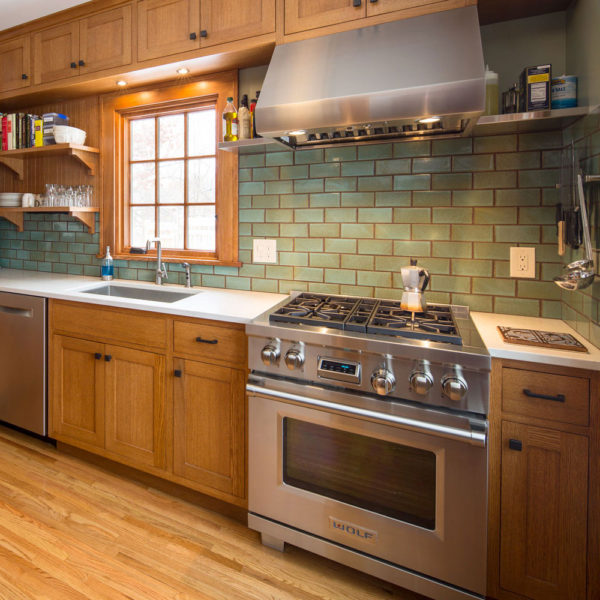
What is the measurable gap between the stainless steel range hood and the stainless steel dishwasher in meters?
1.70

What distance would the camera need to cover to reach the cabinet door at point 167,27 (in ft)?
6.55

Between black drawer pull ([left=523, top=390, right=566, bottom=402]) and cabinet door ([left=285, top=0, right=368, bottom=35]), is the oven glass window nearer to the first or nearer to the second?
black drawer pull ([left=523, top=390, right=566, bottom=402])

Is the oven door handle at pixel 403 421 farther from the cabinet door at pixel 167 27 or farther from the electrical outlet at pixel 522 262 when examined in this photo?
the cabinet door at pixel 167 27

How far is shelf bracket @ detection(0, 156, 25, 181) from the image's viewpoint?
294cm

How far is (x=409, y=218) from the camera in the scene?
1.89 m

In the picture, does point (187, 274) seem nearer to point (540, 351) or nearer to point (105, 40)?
point (105, 40)

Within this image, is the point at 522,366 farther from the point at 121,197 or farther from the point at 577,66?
the point at 121,197

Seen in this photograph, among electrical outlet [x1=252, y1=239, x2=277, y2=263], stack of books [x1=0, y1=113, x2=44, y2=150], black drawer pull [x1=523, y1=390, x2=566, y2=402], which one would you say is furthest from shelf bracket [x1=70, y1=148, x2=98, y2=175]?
black drawer pull [x1=523, y1=390, x2=566, y2=402]

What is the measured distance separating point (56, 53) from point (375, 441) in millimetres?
2941

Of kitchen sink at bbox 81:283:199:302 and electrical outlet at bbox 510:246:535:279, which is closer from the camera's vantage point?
electrical outlet at bbox 510:246:535:279

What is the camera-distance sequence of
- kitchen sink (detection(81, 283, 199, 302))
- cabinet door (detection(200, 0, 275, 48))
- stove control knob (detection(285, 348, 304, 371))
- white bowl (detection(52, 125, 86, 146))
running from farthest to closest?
white bowl (detection(52, 125, 86, 146)) < kitchen sink (detection(81, 283, 199, 302)) < cabinet door (detection(200, 0, 275, 48)) < stove control knob (detection(285, 348, 304, 371))

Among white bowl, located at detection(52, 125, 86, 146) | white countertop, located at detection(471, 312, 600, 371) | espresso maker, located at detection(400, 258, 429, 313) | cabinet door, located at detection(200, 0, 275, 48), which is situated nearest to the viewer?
white countertop, located at detection(471, 312, 600, 371)

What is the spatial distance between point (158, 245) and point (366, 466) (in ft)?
5.85

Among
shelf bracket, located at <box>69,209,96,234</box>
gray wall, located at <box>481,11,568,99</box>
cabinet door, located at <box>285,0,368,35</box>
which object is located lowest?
shelf bracket, located at <box>69,209,96,234</box>
